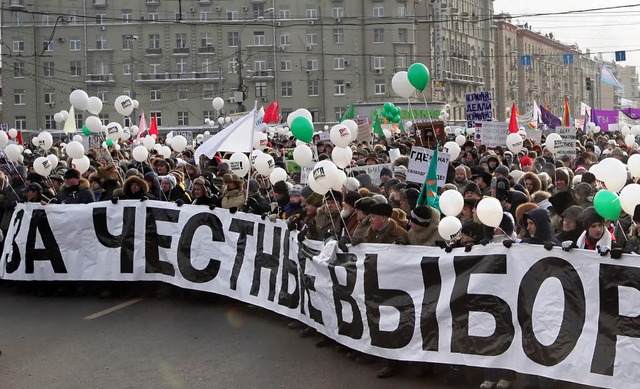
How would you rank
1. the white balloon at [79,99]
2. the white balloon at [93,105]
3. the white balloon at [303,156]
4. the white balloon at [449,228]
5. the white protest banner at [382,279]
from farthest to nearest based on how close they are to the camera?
the white balloon at [93,105], the white balloon at [79,99], the white balloon at [303,156], the white balloon at [449,228], the white protest banner at [382,279]

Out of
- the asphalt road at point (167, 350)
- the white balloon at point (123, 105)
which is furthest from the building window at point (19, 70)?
the asphalt road at point (167, 350)

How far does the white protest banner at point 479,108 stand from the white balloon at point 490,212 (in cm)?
1341

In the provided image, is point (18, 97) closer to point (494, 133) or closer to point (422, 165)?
point (494, 133)

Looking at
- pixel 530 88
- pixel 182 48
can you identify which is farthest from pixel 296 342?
pixel 530 88

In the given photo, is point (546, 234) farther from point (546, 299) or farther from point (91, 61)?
point (91, 61)

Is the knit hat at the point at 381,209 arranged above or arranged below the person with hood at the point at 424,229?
above

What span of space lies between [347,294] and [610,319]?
259 centimetres

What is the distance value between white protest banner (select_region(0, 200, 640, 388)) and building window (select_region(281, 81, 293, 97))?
64.3 metres

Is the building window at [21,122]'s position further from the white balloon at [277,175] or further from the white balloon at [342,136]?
the white balloon at [277,175]

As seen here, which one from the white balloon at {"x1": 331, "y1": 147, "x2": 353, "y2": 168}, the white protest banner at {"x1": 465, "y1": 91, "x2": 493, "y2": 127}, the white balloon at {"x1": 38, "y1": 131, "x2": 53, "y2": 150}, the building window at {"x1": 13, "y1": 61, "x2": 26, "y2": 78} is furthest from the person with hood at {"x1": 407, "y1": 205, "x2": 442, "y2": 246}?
the building window at {"x1": 13, "y1": 61, "x2": 26, "y2": 78}

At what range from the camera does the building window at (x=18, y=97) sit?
76500 mm

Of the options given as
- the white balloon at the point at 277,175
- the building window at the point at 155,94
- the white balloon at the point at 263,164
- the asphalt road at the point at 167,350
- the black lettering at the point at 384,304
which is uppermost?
the building window at the point at 155,94

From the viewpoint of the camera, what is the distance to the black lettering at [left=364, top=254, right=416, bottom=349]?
25.1ft

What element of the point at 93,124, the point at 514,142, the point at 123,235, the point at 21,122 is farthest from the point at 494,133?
the point at 21,122
